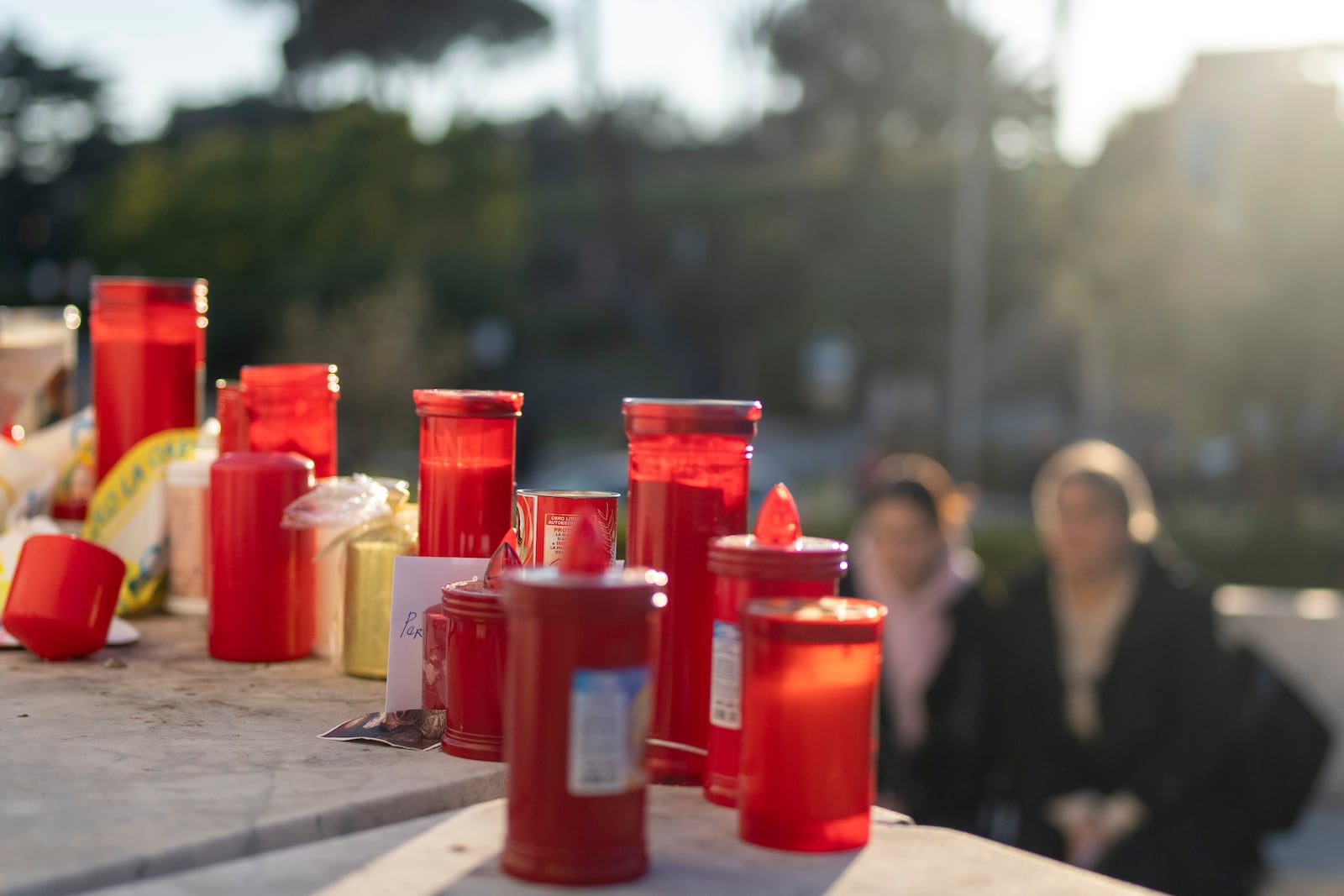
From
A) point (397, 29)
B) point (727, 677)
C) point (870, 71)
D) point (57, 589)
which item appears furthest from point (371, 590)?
point (870, 71)

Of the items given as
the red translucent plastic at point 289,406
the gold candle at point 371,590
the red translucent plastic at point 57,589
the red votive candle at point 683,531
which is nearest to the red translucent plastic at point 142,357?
the red translucent plastic at point 289,406

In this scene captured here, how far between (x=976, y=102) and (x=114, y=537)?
17.4 meters

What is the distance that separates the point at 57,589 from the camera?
205 cm

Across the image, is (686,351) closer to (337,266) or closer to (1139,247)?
(337,266)

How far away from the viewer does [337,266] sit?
29.2m

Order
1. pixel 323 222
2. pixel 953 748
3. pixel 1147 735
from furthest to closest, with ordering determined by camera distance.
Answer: pixel 323 222 < pixel 953 748 < pixel 1147 735

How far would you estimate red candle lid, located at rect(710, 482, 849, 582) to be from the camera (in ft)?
4.73

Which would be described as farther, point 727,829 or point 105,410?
point 105,410

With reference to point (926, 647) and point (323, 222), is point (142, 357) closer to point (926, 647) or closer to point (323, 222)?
point (926, 647)

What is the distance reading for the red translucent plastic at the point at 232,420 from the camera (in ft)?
7.55

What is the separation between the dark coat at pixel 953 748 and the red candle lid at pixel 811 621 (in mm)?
3000

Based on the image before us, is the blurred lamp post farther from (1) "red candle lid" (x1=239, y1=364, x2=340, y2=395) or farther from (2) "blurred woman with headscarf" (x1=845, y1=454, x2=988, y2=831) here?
(1) "red candle lid" (x1=239, y1=364, x2=340, y2=395)

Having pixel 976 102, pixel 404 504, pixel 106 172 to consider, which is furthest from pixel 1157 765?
pixel 106 172

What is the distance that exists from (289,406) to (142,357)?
1.40 ft
